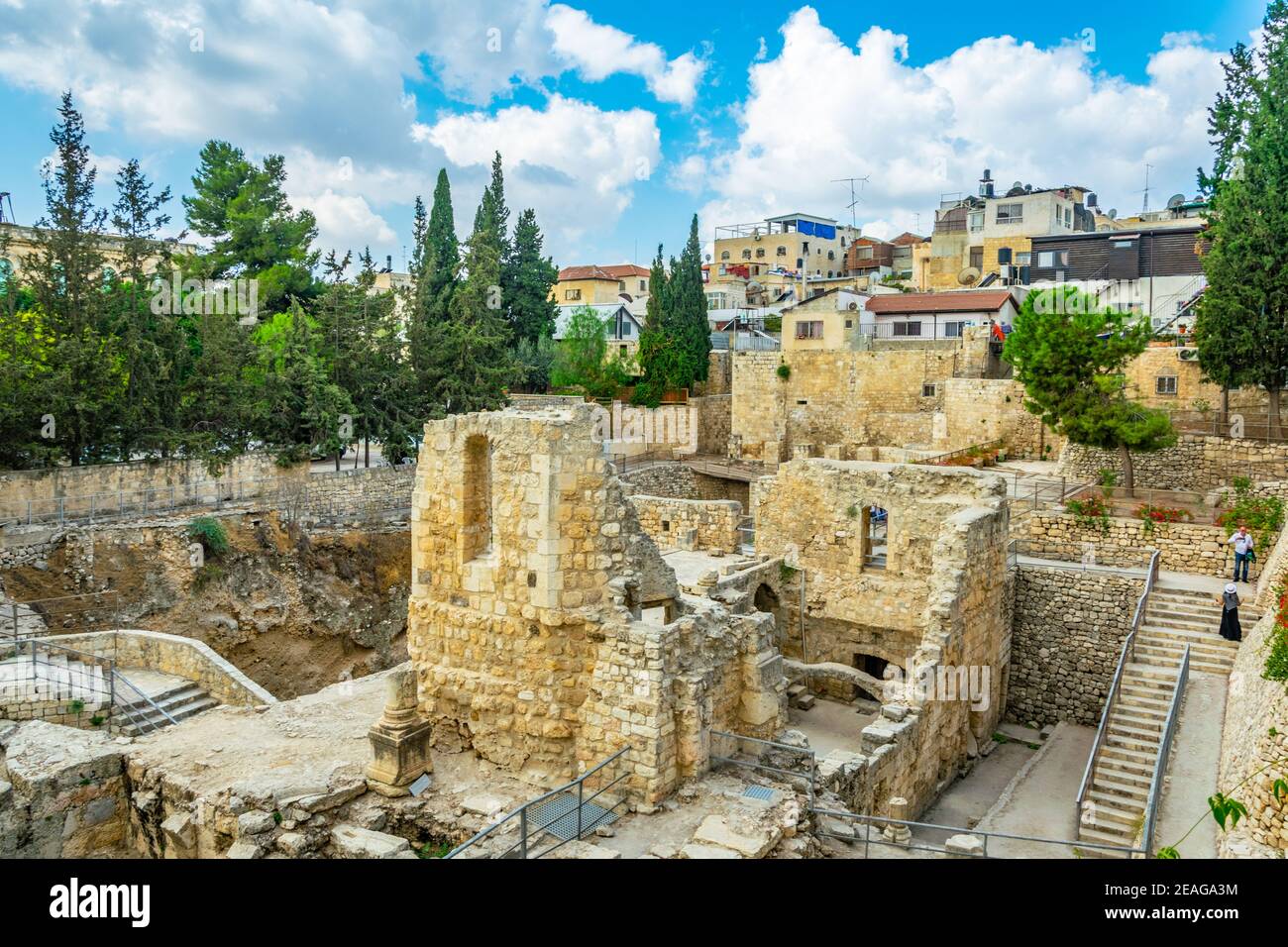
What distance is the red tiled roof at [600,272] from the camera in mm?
60188

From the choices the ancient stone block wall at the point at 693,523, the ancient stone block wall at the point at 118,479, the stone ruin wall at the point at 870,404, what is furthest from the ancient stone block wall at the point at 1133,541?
the ancient stone block wall at the point at 118,479

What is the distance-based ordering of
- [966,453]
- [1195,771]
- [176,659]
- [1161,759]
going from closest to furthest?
[1161,759], [1195,771], [176,659], [966,453]

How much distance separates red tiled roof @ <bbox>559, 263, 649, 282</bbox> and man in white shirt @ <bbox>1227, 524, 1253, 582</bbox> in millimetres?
44368

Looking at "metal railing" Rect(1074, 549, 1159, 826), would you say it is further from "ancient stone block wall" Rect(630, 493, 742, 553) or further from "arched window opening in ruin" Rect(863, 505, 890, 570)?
"ancient stone block wall" Rect(630, 493, 742, 553)

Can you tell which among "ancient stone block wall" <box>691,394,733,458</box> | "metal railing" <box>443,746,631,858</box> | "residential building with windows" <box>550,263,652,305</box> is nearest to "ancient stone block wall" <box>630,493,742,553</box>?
"metal railing" <box>443,746,631,858</box>

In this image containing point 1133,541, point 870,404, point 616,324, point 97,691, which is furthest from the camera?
point 616,324

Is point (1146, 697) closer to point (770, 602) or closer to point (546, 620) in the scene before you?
point (770, 602)

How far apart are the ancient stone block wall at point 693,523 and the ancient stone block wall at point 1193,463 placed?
10360 millimetres

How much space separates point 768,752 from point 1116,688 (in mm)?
7192

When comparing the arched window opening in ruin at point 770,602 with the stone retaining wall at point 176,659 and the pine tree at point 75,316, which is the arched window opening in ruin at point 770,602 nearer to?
the stone retaining wall at point 176,659

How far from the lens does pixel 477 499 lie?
11789mm

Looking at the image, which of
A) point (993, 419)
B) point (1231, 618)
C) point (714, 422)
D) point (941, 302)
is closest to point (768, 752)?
point (1231, 618)

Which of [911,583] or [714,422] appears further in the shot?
[714,422]
